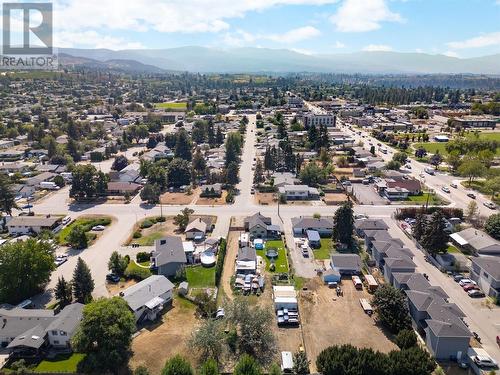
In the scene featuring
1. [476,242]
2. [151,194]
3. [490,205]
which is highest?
[490,205]

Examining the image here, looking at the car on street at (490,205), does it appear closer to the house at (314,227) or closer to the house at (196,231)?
the house at (314,227)

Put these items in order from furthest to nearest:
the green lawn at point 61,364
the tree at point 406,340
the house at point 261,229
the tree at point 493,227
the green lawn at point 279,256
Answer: the house at point 261,229 → the tree at point 493,227 → the green lawn at point 279,256 → the tree at point 406,340 → the green lawn at point 61,364

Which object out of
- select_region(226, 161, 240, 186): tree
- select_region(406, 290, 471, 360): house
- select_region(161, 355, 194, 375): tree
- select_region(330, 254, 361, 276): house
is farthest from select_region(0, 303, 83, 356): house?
select_region(226, 161, 240, 186): tree

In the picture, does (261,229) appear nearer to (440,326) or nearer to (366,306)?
(366,306)

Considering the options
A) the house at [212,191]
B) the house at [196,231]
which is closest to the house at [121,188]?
the house at [212,191]

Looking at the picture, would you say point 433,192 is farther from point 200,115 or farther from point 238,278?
point 200,115

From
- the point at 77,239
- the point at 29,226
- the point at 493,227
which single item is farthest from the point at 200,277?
the point at 493,227
